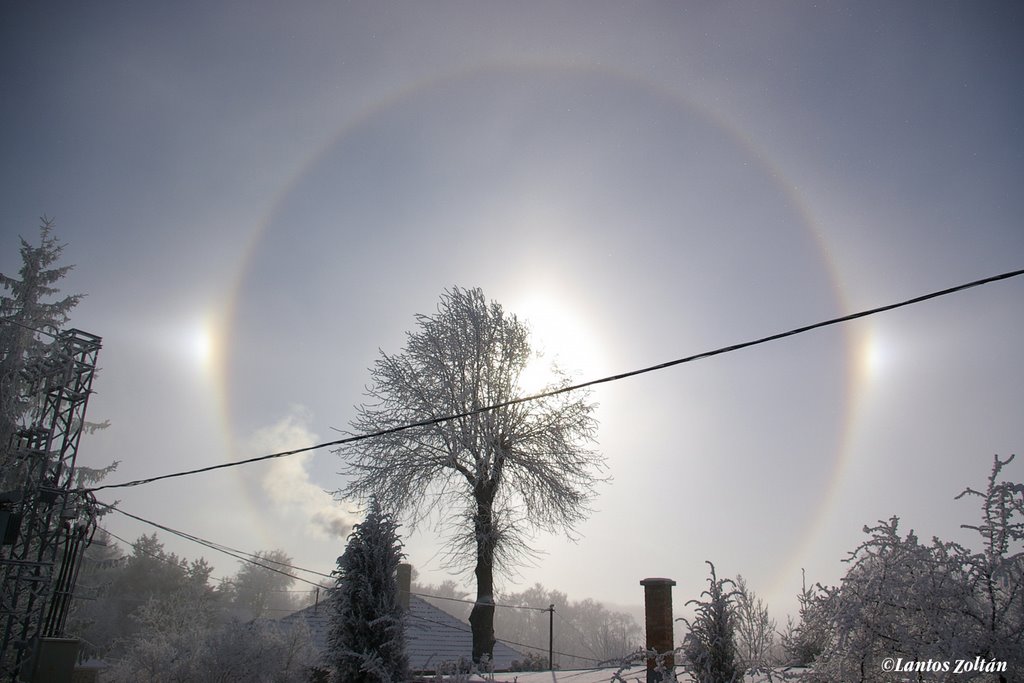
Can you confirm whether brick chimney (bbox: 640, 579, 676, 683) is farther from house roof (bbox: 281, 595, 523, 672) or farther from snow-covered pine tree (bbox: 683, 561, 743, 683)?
house roof (bbox: 281, 595, 523, 672)

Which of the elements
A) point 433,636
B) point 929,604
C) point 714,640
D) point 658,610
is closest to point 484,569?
point 433,636

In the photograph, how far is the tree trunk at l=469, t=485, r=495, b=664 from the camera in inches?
720

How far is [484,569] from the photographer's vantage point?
65.4 feet

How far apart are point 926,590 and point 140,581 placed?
56.7 meters

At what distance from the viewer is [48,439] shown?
14750 mm

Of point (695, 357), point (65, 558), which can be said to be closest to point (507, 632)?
point (65, 558)

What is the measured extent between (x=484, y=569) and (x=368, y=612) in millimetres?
10639

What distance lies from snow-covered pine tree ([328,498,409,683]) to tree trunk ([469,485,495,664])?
29.8ft

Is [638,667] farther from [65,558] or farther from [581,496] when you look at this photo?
[65,558]

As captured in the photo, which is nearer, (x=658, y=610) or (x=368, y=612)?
(x=368, y=612)

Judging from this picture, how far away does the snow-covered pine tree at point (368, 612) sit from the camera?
9375 millimetres

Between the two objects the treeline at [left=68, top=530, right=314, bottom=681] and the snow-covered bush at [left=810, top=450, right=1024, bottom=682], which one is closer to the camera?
the snow-covered bush at [left=810, top=450, right=1024, bottom=682]

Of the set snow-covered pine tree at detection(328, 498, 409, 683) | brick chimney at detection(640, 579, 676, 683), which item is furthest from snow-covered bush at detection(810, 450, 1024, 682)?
snow-covered pine tree at detection(328, 498, 409, 683)

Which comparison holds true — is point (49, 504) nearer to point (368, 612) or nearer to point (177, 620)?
point (368, 612)
